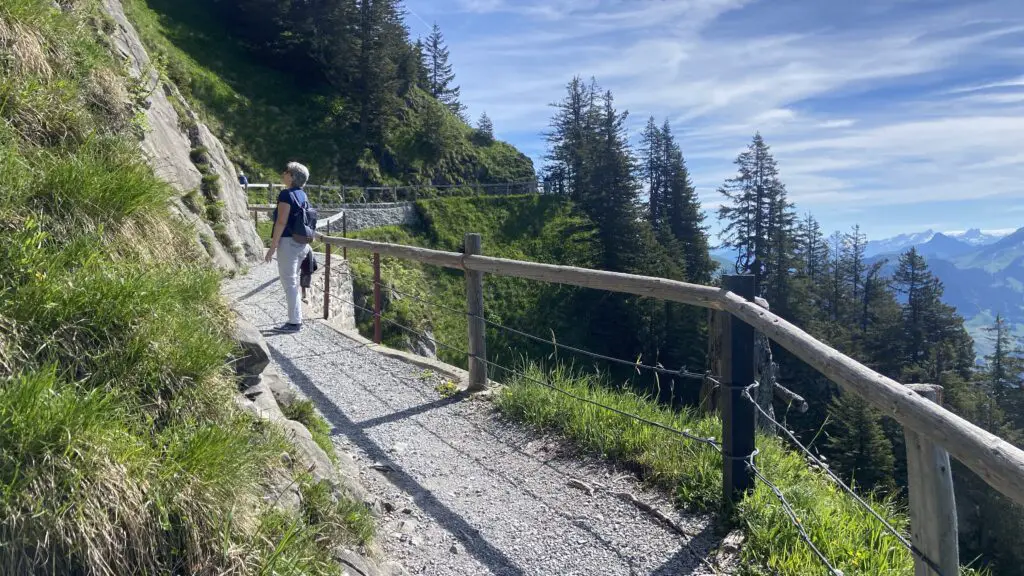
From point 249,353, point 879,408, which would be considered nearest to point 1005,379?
point 879,408

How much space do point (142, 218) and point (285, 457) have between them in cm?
184

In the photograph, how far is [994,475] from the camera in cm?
→ 192

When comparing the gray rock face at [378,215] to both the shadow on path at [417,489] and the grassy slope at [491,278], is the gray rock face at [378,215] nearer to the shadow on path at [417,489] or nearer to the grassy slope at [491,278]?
the grassy slope at [491,278]

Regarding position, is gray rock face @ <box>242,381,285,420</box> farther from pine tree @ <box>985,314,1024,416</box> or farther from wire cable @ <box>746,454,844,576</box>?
pine tree @ <box>985,314,1024,416</box>

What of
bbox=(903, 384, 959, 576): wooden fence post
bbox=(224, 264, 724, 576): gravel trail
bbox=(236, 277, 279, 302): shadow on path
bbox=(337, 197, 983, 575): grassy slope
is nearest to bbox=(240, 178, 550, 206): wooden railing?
bbox=(236, 277, 279, 302): shadow on path

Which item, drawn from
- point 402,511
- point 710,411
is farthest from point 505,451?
point 710,411

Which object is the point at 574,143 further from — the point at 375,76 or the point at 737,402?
the point at 737,402

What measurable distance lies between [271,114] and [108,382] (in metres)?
45.6

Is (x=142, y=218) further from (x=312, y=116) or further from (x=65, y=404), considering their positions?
(x=312, y=116)

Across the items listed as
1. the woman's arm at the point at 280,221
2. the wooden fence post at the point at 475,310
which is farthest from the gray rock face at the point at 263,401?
the woman's arm at the point at 280,221

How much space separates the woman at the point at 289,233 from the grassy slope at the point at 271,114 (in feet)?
109

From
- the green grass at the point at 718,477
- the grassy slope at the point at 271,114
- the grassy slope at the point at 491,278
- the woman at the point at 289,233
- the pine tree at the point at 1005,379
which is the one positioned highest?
the grassy slope at the point at 271,114

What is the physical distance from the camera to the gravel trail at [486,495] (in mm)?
3746

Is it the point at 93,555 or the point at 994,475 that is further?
the point at 93,555
